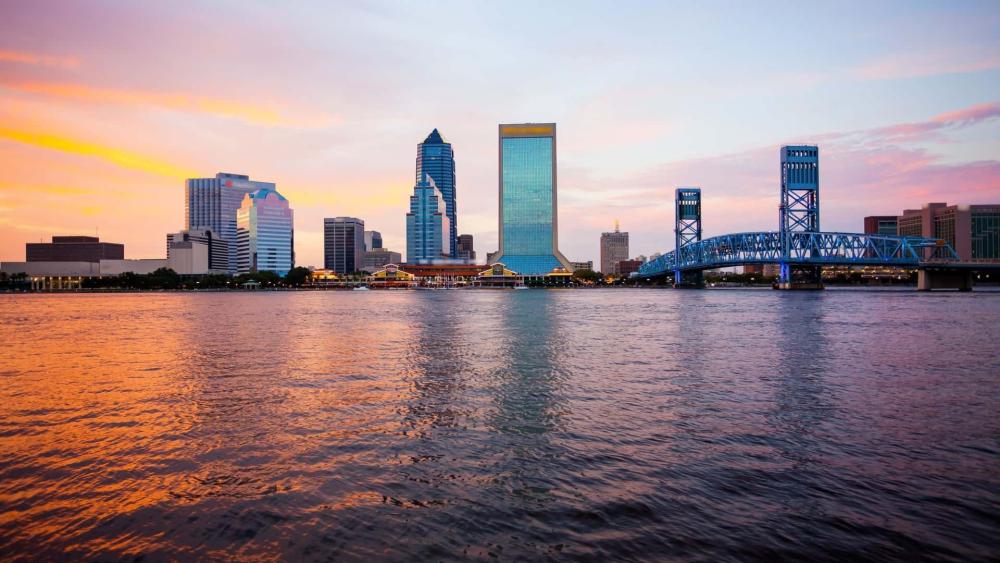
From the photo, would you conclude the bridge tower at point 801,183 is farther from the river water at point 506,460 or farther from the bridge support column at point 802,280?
the river water at point 506,460

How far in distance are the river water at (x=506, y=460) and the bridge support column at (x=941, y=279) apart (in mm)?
157295

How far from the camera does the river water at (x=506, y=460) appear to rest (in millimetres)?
9430

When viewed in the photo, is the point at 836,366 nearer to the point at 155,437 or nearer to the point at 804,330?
the point at 804,330

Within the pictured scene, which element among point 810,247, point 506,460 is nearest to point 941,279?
point 810,247

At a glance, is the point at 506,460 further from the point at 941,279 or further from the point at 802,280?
the point at 802,280

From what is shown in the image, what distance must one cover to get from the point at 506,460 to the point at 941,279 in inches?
7538

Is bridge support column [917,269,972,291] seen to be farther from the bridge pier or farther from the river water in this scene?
the river water

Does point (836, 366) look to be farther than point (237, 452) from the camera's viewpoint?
Yes

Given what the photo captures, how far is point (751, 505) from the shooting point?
1066 cm

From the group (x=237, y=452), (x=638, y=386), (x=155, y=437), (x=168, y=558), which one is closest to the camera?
(x=168, y=558)

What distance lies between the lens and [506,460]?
13555 mm

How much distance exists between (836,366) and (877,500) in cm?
1991

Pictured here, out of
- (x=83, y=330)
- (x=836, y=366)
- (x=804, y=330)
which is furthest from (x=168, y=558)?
(x=83, y=330)

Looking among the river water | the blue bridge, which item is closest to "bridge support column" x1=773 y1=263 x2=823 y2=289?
the blue bridge
